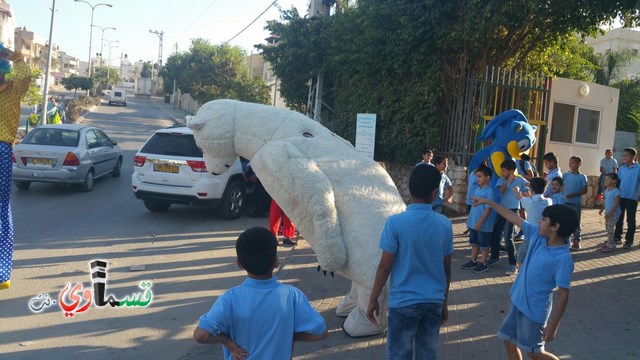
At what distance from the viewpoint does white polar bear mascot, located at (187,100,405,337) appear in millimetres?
4746

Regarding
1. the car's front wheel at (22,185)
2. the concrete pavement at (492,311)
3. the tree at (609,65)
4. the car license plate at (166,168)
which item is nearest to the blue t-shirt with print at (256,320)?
the concrete pavement at (492,311)

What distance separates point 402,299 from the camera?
3.61 metres

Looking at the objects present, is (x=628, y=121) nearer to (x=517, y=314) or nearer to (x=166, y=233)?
(x=166, y=233)

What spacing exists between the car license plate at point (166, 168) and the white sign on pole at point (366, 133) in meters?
4.47

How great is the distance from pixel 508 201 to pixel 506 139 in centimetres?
89

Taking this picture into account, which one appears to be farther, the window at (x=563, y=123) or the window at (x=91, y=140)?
the window at (x=563, y=123)

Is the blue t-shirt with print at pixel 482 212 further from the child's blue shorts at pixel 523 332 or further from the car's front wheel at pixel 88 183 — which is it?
the car's front wheel at pixel 88 183

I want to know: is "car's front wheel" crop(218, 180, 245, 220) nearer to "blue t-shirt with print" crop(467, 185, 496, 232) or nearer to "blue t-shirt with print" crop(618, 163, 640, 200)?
"blue t-shirt with print" crop(467, 185, 496, 232)

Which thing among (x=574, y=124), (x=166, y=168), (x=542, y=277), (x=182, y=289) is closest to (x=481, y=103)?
(x=574, y=124)

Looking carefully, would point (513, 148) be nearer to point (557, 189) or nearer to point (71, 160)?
point (557, 189)

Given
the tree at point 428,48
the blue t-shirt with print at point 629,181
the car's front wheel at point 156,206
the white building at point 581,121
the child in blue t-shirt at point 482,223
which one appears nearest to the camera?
the child in blue t-shirt at point 482,223

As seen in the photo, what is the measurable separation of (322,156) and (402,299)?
6.36ft

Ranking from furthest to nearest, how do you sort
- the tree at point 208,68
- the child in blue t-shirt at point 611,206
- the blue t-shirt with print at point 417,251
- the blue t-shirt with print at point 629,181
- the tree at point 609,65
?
1. the tree at point 208,68
2. the tree at point 609,65
3. the blue t-shirt with print at point 629,181
4. the child in blue t-shirt at point 611,206
5. the blue t-shirt with print at point 417,251

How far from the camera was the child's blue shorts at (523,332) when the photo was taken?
3979mm
